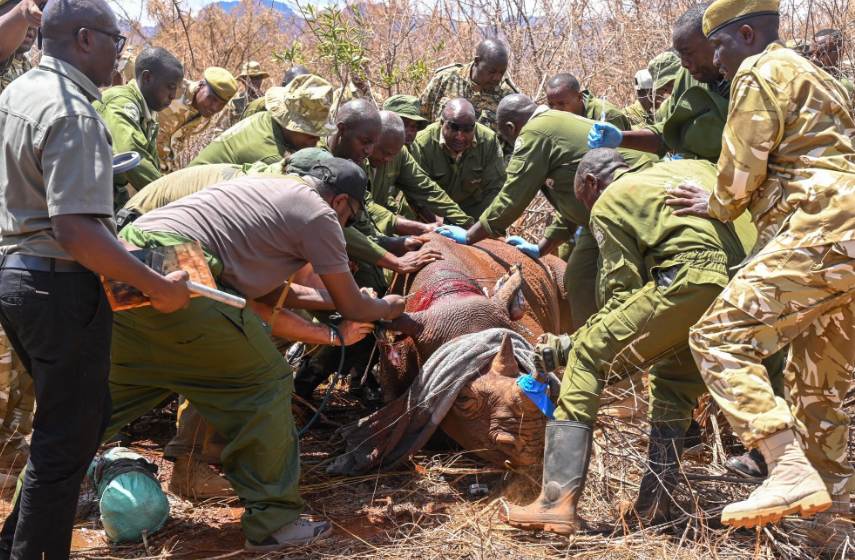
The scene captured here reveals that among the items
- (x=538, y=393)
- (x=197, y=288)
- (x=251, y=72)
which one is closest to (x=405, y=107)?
(x=251, y=72)

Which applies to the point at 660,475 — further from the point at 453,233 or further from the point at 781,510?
the point at 453,233

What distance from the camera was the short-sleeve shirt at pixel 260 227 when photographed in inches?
176

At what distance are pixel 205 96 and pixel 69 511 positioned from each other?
4746 millimetres

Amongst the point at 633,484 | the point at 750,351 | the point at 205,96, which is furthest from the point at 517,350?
the point at 205,96

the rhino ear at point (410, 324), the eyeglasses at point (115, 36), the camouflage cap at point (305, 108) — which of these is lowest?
the rhino ear at point (410, 324)

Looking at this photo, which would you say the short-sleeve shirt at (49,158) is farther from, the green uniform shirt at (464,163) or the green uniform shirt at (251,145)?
the green uniform shirt at (464,163)

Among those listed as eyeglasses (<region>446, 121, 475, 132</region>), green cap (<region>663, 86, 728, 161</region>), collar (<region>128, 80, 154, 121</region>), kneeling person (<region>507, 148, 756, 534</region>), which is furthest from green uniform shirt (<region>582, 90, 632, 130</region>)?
collar (<region>128, 80, 154, 121</region>)

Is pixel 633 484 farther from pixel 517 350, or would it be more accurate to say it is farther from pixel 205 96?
pixel 205 96

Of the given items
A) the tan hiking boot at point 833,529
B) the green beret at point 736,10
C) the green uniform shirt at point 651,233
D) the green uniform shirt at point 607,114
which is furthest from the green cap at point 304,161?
the green uniform shirt at point 607,114

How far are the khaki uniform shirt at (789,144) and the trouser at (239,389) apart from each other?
244 centimetres

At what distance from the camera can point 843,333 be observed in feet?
13.4

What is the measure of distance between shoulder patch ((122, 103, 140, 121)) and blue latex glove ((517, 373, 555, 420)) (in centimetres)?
346

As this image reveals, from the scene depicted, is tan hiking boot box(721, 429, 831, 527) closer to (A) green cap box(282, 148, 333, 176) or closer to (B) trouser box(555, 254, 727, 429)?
(B) trouser box(555, 254, 727, 429)

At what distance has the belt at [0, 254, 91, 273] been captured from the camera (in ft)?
11.3
